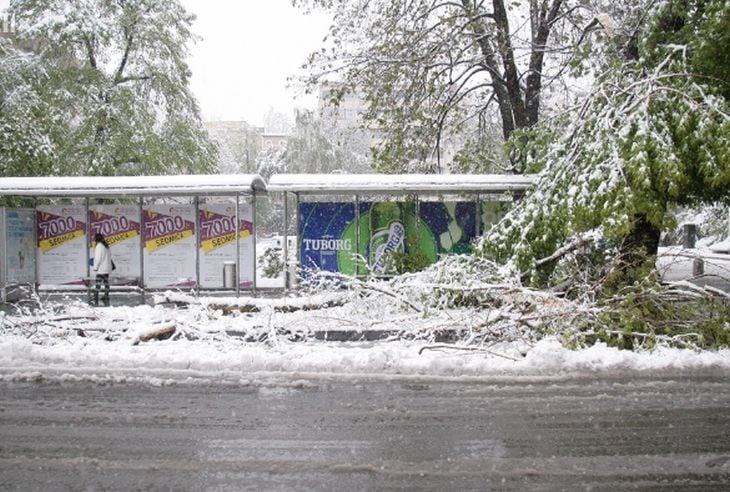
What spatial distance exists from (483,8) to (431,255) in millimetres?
6647

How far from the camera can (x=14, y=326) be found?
960cm

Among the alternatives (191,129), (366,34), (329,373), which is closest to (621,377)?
(329,373)

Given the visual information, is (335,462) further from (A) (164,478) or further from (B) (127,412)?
(B) (127,412)

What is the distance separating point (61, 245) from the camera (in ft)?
49.1

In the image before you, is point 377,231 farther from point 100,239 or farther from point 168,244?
point 100,239

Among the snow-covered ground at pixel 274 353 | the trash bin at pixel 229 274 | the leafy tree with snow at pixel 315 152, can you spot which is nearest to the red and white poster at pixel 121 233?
the trash bin at pixel 229 274

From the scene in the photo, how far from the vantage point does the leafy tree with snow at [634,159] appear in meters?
8.44

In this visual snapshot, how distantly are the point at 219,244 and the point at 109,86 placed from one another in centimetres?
1001

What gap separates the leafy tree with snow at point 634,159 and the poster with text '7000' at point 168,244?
24.9 feet

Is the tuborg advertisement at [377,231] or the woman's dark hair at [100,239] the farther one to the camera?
the tuborg advertisement at [377,231]

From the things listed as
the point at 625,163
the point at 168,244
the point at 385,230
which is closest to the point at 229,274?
the point at 168,244

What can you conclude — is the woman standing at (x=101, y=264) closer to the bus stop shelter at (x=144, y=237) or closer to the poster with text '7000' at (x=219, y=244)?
the bus stop shelter at (x=144, y=237)

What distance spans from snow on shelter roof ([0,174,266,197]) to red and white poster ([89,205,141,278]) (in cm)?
137

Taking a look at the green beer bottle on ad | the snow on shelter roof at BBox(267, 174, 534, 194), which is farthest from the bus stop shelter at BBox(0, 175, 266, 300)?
the green beer bottle on ad
